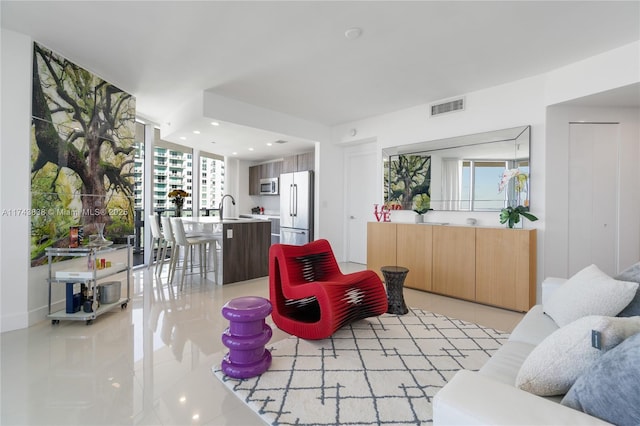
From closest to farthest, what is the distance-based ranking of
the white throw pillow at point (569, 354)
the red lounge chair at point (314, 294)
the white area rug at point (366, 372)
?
1. the white throw pillow at point (569, 354)
2. the white area rug at point (366, 372)
3. the red lounge chair at point (314, 294)

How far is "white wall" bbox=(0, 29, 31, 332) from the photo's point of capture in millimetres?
2719

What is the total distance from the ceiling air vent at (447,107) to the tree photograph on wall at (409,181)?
0.66 meters

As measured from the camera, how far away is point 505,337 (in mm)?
2611

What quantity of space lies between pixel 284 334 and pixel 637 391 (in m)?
2.33

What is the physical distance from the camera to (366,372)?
80.1 inches

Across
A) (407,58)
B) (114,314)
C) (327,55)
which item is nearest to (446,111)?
(407,58)

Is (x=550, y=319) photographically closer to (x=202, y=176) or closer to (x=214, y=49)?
(x=214, y=49)

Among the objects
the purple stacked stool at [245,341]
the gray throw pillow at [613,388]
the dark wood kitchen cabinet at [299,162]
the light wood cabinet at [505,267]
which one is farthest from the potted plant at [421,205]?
the gray throw pillow at [613,388]

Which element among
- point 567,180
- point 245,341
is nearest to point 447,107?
point 567,180

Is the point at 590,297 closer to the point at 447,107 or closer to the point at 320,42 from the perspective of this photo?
the point at 320,42

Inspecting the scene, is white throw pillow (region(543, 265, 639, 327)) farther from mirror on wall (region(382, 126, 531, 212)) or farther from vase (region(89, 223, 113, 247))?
vase (region(89, 223, 113, 247))

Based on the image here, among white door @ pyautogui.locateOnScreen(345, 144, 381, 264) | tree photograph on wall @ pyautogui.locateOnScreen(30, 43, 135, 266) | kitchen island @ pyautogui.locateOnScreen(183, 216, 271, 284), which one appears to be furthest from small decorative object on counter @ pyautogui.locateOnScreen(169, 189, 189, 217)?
white door @ pyautogui.locateOnScreen(345, 144, 381, 264)

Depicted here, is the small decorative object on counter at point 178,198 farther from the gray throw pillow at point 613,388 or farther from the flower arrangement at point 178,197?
the gray throw pillow at point 613,388

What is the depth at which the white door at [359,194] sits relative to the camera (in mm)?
5648
